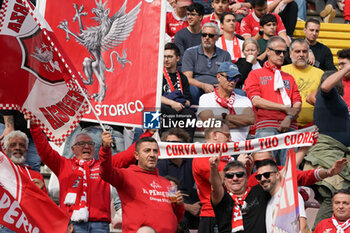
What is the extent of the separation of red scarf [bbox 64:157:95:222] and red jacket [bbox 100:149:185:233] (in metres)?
0.65

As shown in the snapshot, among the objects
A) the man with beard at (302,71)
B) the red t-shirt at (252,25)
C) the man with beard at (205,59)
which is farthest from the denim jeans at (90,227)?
the red t-shirt at (252,25)

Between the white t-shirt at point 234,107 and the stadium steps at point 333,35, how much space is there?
18.1ft

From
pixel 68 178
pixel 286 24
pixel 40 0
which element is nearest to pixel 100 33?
pixel 40 0

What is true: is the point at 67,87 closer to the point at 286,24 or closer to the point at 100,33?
the point at 100,33

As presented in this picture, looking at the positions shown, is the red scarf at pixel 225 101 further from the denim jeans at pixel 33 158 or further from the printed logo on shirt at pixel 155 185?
the denim jeans at pixel 33 158

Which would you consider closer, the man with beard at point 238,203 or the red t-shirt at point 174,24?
the man with beard at point 238,203

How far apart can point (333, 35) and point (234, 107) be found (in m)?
6.90

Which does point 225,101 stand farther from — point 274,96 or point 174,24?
point 174,24

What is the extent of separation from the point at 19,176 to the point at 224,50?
495 centimetres

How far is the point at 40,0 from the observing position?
9.70m

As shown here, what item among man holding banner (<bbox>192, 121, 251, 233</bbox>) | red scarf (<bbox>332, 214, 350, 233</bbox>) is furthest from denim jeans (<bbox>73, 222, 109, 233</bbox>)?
red scarf (<bbox>332, 214, 350, 233</bbox>)

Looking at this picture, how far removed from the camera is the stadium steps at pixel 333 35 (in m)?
16.7

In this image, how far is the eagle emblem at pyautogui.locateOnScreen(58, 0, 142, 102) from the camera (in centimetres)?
945

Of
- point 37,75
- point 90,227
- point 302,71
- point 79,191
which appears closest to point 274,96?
point 302,71
